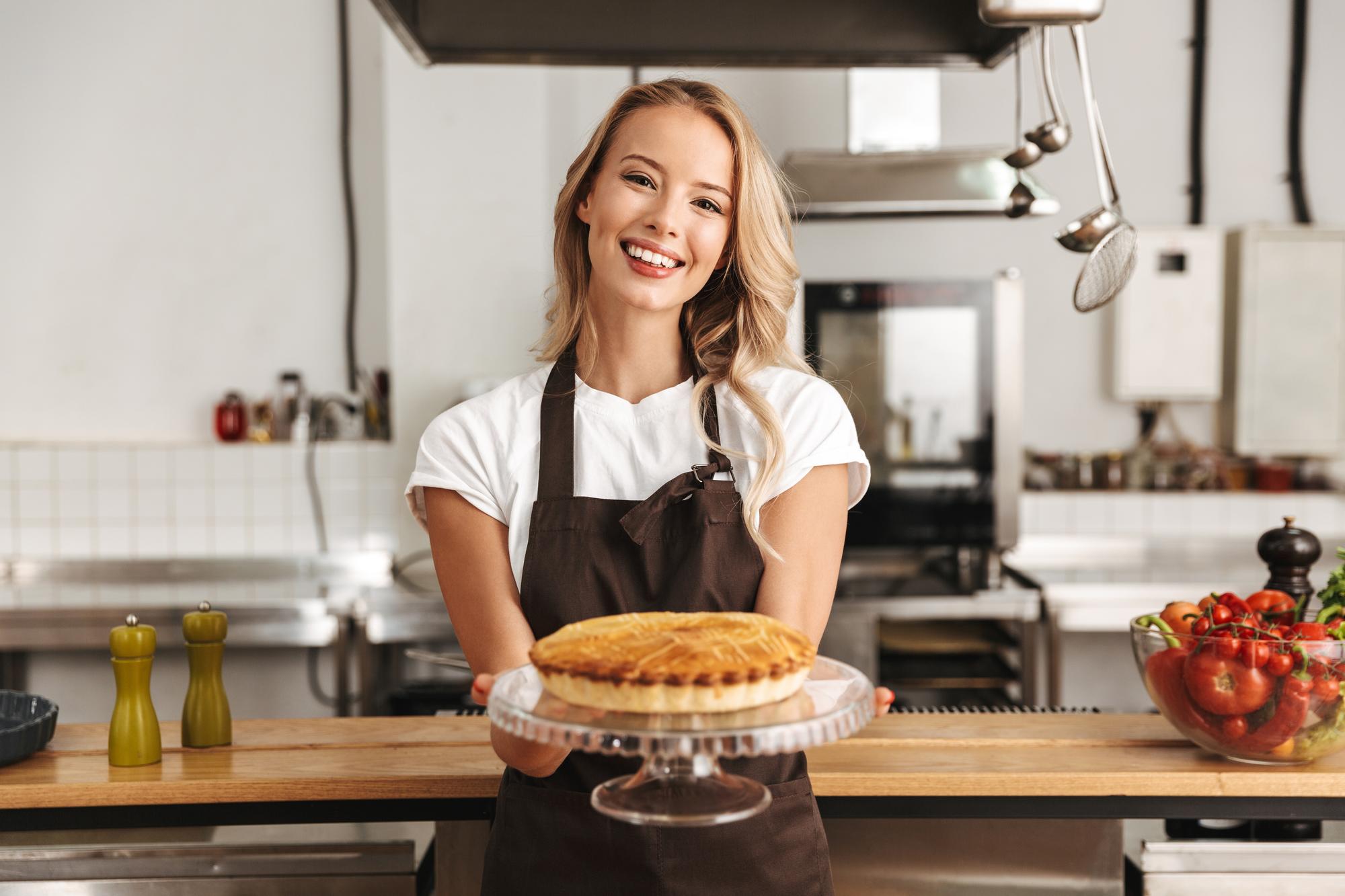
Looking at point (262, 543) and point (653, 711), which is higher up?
point (653, 711)

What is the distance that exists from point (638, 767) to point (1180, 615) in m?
0.80

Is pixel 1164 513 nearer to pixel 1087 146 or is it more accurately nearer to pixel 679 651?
pixel 1087 146

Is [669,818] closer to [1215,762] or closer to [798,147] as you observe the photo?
[1215,762]

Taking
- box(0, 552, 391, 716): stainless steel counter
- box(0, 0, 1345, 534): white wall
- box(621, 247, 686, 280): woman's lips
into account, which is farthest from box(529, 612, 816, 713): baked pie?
box(0, 0, 1345, 534): white wall

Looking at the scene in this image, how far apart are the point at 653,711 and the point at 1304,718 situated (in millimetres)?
1008

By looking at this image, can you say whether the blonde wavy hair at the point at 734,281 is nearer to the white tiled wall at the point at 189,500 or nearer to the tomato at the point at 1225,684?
the tomato at the point at 1225,684

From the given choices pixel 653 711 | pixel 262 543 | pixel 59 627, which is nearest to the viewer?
pixel 653 711

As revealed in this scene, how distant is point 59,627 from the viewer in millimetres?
3461

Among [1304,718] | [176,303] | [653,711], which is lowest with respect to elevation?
[1304,718]

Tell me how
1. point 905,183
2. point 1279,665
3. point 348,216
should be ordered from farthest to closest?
point 348,216 < point 905,183 < point 1279,665

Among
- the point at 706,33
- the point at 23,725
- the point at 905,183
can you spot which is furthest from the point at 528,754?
the point at 905,183

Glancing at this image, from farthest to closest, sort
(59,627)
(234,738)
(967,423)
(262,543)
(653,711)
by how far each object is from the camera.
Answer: (262,543) → (967,423) → (59,627) → (234,738) → (653,711)

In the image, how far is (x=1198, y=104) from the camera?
432cm

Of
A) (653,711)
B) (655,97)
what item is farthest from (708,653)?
(655,97)
